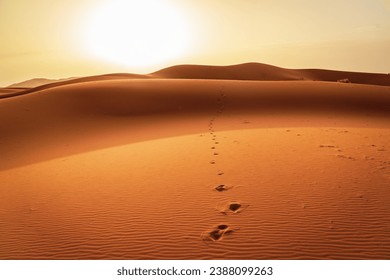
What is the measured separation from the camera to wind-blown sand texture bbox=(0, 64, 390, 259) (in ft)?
14.3

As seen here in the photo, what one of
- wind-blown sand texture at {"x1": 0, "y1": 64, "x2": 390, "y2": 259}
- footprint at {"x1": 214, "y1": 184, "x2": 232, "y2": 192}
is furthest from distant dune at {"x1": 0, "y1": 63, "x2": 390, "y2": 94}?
footprint at {"x1": 214, "y1": 184, "x2": 232, "y2": 192}

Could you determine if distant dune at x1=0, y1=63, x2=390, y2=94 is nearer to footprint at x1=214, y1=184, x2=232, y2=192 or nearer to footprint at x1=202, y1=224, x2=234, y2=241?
footprint at x1=214, y1=184, x2=232, y2=192

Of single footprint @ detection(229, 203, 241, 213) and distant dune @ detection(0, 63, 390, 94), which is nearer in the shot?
single footprint @ detection(229, 203, 241, 213)

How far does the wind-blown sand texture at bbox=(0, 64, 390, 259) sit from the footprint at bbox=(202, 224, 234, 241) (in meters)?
0.02

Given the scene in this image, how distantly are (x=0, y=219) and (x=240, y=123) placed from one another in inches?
401

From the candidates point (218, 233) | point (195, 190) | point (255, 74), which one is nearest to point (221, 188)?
point (195, 190)

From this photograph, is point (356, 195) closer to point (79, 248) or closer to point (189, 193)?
point (189, 193)

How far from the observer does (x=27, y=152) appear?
1060 cm

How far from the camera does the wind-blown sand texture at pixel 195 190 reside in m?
4.37

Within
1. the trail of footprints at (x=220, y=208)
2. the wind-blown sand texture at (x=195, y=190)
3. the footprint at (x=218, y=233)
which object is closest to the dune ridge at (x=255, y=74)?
the wind-blown sand texture at (x=195, y=190)

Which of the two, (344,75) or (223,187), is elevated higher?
(344,75)

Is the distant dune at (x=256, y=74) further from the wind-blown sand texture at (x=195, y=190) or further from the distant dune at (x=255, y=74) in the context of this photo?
the wind-blown sand texture at (x=195, y=190)

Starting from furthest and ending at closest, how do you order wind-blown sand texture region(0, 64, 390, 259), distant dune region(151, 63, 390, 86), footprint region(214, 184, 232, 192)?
distant dune region(151, 63, 390, 86), footprint region(214, 184, 232, 192), wind-blown sand texture region(0, 64, 390, 259)
